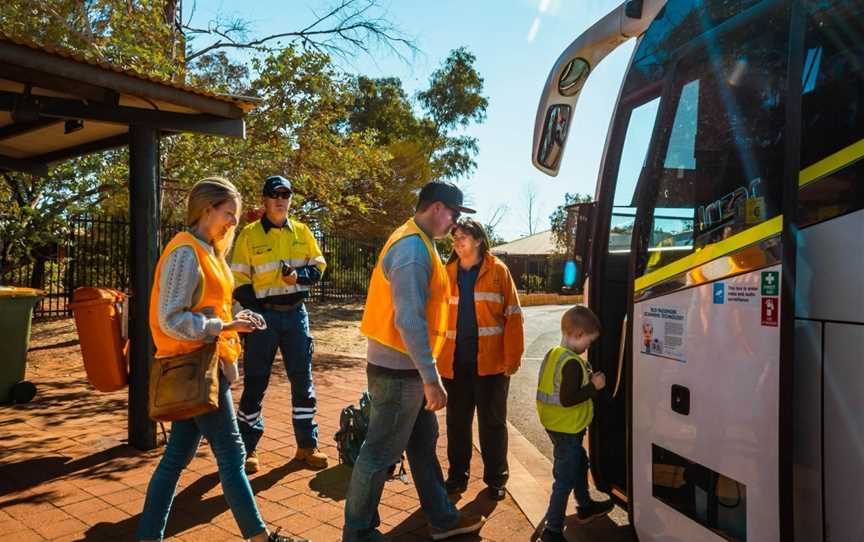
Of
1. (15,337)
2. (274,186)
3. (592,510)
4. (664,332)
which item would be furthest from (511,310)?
(15,337)

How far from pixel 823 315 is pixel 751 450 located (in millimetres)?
564

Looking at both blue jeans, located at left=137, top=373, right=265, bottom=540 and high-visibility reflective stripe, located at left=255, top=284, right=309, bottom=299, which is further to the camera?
high-visibility reflective stripe, located at left=255, top=284, right=309, bottom=299

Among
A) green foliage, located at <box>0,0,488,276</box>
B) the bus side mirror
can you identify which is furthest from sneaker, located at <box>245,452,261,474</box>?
green foliage, located at <box>0,0,488,276</box>

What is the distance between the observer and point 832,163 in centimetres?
237

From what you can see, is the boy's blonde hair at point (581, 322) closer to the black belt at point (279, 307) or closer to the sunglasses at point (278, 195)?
the black belt at point (279, 307)

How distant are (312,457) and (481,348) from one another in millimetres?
1510

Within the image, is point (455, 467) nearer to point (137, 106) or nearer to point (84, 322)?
point (84, 322)

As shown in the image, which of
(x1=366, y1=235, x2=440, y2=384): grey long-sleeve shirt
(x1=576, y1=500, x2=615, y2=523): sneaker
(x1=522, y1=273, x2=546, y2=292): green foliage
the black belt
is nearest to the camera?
(x1=366, y1=235, x2=440, y2=384): grey long-sleeve shirt

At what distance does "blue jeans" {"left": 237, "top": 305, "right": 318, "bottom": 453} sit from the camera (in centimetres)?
462

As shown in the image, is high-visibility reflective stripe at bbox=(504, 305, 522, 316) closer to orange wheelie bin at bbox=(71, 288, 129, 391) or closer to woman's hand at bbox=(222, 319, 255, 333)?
woman's hand at bbox=(222, 319, 255, 333)

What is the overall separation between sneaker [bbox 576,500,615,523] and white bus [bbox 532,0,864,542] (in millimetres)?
720

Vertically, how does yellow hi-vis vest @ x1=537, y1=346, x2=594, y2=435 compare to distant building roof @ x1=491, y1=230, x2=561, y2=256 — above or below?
below

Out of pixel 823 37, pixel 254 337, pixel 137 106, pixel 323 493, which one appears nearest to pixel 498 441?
pixel 323 493

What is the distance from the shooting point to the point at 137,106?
5090 mm
